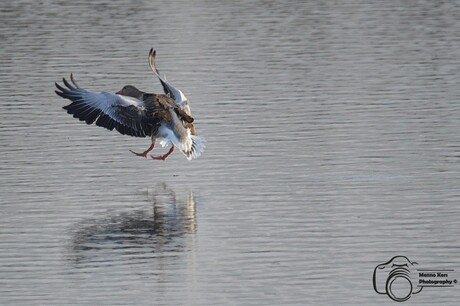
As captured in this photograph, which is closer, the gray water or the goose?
the gray water

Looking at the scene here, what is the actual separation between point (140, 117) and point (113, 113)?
0.32 m

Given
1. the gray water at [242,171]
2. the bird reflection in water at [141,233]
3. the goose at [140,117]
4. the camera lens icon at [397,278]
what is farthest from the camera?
the goose at [140,117]

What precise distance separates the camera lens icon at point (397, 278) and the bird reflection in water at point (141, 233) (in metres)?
1.88

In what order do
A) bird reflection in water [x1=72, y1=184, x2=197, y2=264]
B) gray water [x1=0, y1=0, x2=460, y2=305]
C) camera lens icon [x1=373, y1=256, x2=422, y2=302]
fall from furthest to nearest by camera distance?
1. bird reflection in water [x1=72, y1=184, x2=197, y2=264]
2. gray water [x1=0, y1=0, x2=460, y2=305]
3. camera lens icon [x1=373, y1=256, x2=422, y2=302]

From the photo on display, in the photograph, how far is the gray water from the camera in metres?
11.7

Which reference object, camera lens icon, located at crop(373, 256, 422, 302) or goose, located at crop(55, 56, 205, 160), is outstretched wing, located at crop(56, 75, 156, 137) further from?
camera lens icon, located at crop(373, 256, 422, 302)

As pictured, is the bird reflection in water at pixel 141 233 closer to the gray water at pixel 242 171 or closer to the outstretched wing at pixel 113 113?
the gray water at pixel 242 171

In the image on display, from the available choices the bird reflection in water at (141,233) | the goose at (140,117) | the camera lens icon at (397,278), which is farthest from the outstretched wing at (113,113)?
the camera lens icon at (397,278)

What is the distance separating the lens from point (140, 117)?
637 inches

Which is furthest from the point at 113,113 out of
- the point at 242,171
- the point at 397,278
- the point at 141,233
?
the point at 397,278

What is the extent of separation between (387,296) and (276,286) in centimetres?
90

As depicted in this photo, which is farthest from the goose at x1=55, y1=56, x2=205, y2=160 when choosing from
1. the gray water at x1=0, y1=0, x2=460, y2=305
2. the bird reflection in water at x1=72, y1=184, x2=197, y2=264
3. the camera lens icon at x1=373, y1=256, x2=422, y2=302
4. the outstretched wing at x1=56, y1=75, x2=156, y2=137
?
the camera lens icon at x1=373, y1=256, x2=422, y2=302

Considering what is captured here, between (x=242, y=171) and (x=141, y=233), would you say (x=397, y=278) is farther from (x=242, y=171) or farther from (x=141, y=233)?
(x=242, y=171)

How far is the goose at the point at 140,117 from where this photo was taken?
16.1 meters
